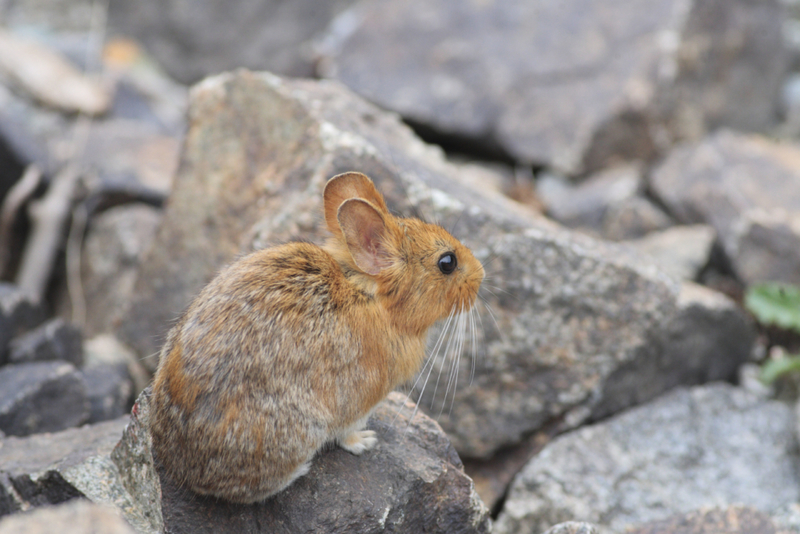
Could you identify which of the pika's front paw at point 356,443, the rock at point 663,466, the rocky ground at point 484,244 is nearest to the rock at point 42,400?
the rocky ground at point 484,244

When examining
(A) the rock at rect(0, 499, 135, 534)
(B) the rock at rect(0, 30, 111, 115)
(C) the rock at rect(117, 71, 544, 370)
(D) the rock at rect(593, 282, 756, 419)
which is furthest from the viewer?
(B) the rock at rect(0, 30, 111, 115)

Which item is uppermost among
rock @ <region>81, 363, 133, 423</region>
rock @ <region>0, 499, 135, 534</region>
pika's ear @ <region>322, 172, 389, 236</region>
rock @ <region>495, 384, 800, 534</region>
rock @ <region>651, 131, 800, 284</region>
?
pika's ear @ <region>322, 172, 389, 236</region>

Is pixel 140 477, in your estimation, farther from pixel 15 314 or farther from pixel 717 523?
pixel 717 523

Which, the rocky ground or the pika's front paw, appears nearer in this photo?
the pika's front paw

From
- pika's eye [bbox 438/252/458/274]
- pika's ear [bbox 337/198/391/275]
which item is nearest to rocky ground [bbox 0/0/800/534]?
pika's eye [bbox 438/252/458/274]

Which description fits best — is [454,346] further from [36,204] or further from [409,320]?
[36,204]

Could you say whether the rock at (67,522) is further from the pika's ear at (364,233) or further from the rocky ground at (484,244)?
the pika's ear at (364,233)

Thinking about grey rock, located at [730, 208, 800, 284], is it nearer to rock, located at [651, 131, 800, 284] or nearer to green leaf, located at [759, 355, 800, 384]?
rock, located at [651, 131, 800, 284]
